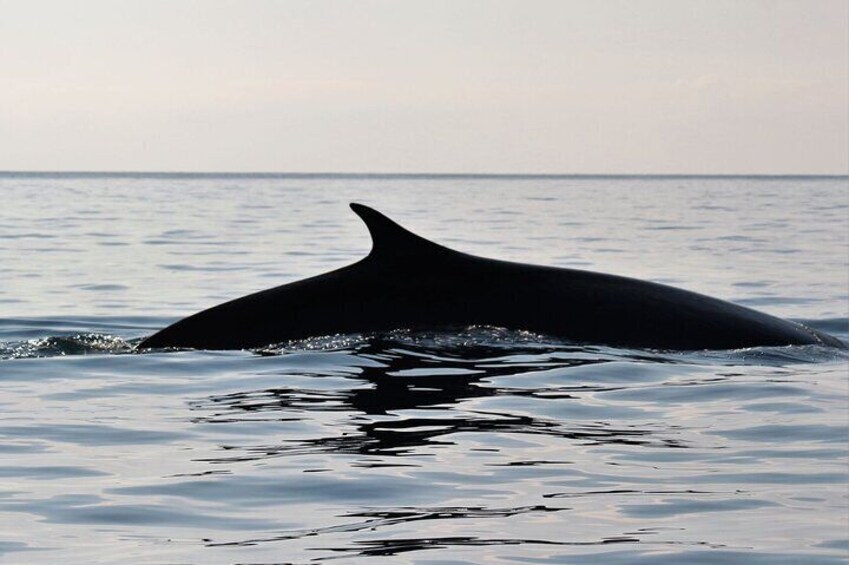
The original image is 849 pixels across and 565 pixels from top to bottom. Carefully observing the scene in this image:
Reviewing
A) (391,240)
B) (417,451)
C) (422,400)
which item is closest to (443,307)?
(391,240)

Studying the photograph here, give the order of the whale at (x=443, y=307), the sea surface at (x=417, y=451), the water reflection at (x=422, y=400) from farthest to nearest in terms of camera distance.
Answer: the whale at (x=443, y=307), the water reflection at (x=422, y=400), the sea surface at (x=417, y=451)

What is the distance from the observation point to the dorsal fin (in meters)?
11.5

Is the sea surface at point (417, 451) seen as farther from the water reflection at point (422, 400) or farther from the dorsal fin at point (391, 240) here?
the dorsal fin at point (391, 240)

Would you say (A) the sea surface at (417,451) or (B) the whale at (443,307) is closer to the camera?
(A) the sea surface at (417,451)

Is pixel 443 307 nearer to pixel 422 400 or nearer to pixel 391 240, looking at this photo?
pixel 391 240

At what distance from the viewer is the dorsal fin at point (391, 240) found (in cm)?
1149

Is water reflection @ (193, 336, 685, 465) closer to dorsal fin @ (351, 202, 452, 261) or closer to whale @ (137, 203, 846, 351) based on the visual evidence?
whale @ (137, 203, 846, 351)

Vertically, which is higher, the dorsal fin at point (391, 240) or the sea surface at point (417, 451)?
the dorsal fin at point (391, 240)

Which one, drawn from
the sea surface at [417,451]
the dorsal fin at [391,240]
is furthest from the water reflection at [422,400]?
the dorsal fin at [391,240]

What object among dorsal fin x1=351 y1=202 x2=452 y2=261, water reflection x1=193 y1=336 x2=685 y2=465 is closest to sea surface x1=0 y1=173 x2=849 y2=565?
water reflection x1=193 y1=336 x2=685 y2=465

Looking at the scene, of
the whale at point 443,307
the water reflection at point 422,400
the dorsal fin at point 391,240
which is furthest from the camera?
the whale at point 443,307

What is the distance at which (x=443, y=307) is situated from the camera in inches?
461

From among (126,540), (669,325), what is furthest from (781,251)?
(126,540)

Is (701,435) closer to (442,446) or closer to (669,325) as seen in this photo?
(442,446)
